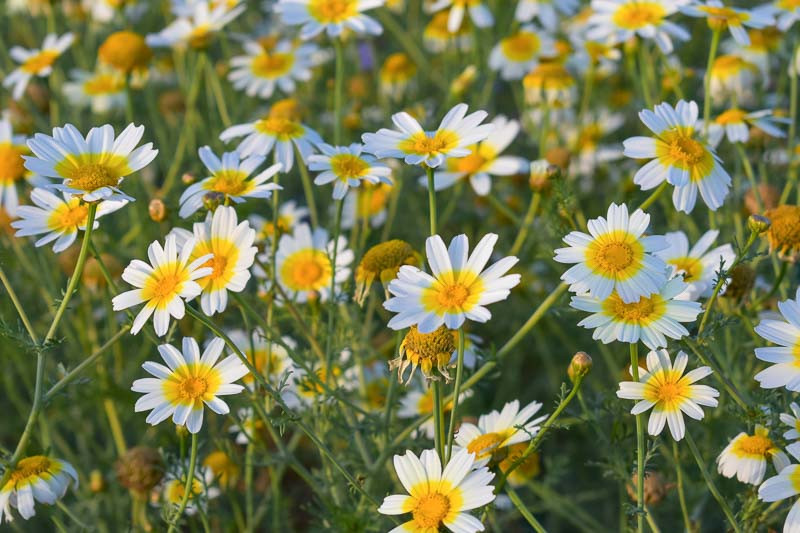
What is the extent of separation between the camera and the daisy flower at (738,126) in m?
2.25

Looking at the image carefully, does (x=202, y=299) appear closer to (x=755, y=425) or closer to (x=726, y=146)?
(x=755, y=425)

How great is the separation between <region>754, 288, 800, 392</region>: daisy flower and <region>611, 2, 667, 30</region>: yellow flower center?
113 centimetres

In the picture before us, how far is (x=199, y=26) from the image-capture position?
9.46 ft

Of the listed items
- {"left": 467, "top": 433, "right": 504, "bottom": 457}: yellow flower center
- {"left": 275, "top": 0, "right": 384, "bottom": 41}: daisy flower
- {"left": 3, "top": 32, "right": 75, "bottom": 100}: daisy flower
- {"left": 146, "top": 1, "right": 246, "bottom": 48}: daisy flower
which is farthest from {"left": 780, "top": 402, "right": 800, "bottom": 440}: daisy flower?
{"left": 3, "top": 32, "right": 75, "bottom": 100}: daisy flower

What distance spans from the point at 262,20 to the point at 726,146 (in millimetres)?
2675

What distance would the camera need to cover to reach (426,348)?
1.51 metres

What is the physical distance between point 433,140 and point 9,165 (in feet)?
3.98

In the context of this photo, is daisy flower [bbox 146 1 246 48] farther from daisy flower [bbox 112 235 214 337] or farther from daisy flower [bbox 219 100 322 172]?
daisy flower [bbox 112 235 214 337]

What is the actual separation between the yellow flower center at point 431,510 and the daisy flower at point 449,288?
27 centimetres

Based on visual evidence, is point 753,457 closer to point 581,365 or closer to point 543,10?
point 581,365

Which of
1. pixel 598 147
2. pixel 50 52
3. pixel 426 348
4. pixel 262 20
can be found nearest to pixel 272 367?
pixel 426 348

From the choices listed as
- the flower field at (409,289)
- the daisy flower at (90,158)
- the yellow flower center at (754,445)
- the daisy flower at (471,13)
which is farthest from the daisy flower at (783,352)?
the daisy flower at (471,13)

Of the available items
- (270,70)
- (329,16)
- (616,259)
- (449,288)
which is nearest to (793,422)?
(616,259)

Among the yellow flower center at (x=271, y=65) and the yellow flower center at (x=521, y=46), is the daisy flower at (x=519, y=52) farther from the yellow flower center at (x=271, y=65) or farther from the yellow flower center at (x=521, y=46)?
the yellow flower center at (x=271, y=65)
